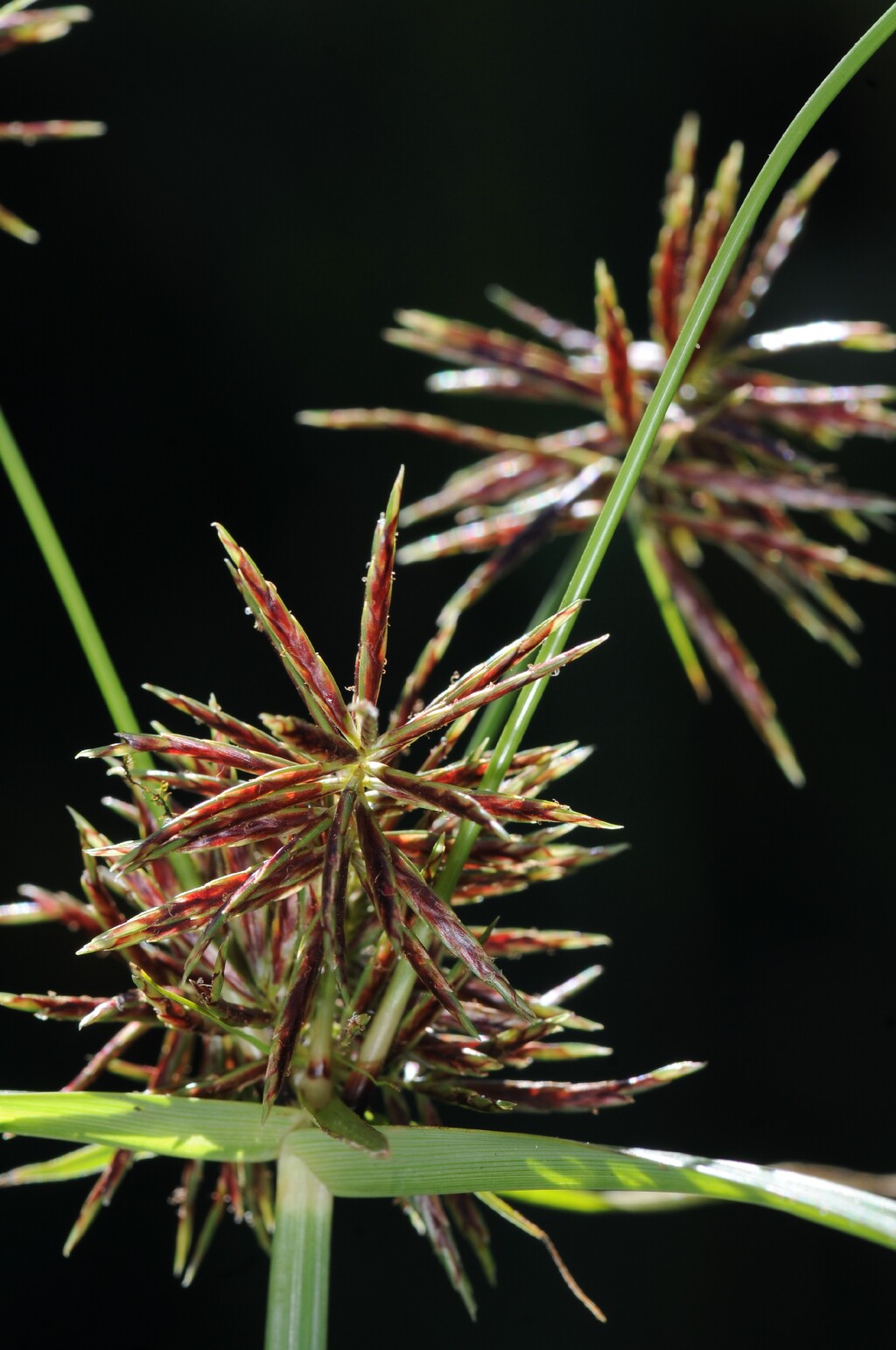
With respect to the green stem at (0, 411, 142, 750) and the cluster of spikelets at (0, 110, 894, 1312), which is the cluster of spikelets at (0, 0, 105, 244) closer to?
the cluster of spikelets at (0, 110, 894, 1312)

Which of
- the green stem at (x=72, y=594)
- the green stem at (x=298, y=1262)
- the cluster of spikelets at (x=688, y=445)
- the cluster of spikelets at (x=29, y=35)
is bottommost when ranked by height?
the green stem at (x=298, y=1262)

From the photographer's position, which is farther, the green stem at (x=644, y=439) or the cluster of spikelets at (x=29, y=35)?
the cluster of spikelets at (x=29, y=35)

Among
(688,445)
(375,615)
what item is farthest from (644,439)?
(688,445)

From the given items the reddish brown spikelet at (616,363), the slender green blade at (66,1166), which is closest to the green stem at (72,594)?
the slender green blade at (66,1166)

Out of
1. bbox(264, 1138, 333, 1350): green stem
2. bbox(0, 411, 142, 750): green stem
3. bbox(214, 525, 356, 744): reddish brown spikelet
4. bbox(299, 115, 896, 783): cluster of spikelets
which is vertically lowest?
bbox(264, 1138, 333, 1350): green stem

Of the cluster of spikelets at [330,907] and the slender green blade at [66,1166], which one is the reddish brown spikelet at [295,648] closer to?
the cluster of spikelets at [330,907]

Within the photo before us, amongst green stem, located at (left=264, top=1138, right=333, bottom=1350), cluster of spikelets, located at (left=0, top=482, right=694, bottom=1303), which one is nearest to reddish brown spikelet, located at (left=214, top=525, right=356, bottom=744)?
cluster of spikelets, located at (left=0, top=482, right=694, bottom=1303)

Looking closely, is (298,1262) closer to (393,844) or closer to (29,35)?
(393,844)
